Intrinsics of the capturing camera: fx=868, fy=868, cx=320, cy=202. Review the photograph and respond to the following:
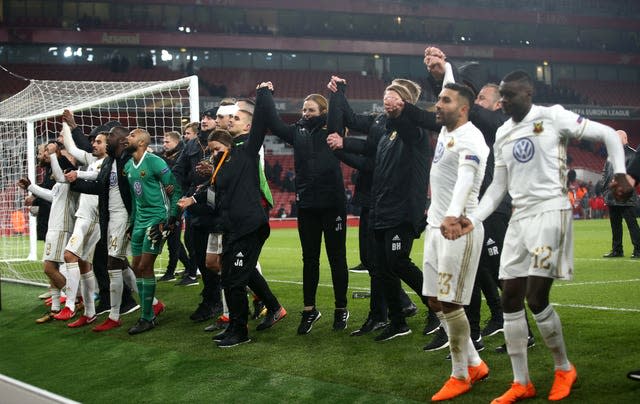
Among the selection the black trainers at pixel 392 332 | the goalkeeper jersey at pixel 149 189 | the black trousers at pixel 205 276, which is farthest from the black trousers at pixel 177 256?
the black trainers at pixel 392 332

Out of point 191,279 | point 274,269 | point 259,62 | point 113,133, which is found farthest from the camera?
point 259,62

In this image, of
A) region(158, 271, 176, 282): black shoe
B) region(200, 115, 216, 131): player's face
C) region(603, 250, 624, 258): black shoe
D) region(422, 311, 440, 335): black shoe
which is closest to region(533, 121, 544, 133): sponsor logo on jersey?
region(422, 311, 440, 335): black shoe

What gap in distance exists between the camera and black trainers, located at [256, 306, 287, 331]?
8047mm

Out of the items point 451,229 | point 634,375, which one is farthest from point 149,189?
point 634,375

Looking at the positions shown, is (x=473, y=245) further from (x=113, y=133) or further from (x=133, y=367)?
(x=113, y=133)

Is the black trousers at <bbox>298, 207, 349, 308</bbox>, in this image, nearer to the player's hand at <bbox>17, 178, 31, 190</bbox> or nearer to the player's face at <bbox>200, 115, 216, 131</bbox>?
the player's face at <bbox>200, 115, 216, 131</bbox>

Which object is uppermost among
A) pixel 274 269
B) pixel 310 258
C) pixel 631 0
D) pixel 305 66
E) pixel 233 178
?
pixel 631 0

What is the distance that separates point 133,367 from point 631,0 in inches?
2304

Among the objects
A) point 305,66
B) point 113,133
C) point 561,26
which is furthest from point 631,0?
point 113,133

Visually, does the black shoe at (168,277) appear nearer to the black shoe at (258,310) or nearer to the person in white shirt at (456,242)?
the black shoe at (258,310)

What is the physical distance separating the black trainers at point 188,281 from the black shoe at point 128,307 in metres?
1.81

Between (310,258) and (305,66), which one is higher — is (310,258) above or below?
below

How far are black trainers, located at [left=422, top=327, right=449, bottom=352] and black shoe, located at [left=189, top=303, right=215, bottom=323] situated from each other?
3123 mm

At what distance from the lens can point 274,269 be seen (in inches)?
572
